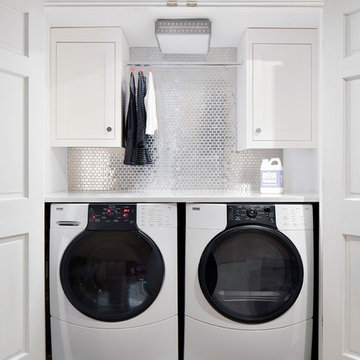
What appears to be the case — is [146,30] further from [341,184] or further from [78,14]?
[341,184]

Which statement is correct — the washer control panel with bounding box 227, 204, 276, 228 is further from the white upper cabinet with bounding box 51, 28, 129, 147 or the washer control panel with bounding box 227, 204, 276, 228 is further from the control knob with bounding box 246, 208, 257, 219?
the white upper cabinet with bounding box 51, 28, 129, 147

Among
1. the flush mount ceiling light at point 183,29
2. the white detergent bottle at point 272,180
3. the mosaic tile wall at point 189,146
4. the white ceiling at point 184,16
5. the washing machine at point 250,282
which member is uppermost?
the white ceiling at point 184,16

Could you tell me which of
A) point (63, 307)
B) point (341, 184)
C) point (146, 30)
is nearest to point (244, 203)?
point (341, 184)

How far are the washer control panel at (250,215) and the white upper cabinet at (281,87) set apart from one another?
522 mm

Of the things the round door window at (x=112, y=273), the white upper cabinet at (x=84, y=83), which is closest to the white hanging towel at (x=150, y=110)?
the white upper cabinet at (x=84, y=83)

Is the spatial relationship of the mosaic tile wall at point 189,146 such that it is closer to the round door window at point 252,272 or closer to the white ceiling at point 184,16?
the white ceiling at point 184,16

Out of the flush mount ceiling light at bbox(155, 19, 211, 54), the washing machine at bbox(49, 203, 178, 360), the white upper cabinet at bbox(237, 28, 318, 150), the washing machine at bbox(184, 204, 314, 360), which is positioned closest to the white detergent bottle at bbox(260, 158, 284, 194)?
the white upper cabinet at bbox(237, 28, 318, 150)

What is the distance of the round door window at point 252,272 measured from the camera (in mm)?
1875

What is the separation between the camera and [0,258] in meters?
1.61

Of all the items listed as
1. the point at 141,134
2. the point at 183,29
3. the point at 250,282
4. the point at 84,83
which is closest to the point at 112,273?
the point at 250,282

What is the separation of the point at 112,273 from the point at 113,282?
0.05m

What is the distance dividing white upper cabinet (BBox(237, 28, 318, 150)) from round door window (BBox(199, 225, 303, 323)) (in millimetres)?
680

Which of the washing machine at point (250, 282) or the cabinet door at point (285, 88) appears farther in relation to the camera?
the cabinet door at point (285, 88)

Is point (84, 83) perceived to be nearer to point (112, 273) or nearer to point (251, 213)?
point (112, 273)
